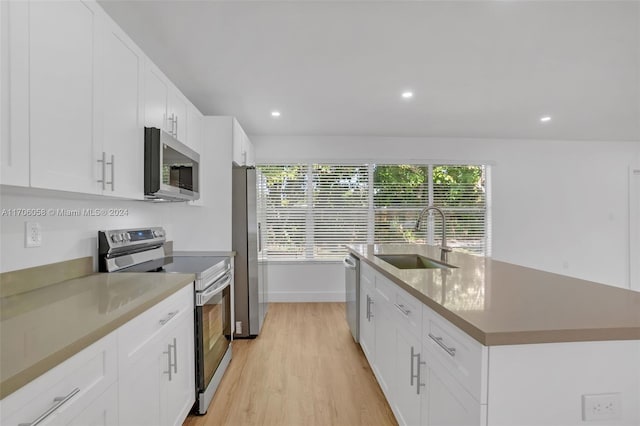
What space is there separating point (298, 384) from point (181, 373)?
92cm

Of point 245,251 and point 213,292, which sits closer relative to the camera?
point 213,292

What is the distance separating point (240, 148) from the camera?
323cm

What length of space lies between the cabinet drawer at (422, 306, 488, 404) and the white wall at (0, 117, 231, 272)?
1.69 m

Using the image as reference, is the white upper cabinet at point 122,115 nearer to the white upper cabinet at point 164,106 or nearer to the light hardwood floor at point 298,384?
the white upper cabinet at point 164,106

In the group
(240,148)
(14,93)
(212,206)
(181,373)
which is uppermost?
(240,148)

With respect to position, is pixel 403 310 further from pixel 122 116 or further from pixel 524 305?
pixel 122 116

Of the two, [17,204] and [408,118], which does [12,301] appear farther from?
[408,118]

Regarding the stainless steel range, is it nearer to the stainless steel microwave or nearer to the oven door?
the oven door

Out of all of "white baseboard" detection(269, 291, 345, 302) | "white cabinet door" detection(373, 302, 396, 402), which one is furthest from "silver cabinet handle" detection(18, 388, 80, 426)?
"white baseboard" detection(269, 291, 345, 302)

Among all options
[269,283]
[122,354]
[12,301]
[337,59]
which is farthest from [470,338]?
[269,283]

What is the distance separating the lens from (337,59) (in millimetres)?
2283

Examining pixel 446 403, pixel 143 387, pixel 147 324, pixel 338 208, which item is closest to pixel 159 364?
pixel 143 387

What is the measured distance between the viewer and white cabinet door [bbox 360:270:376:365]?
2.25 m

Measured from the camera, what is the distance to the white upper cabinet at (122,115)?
1450 mm
